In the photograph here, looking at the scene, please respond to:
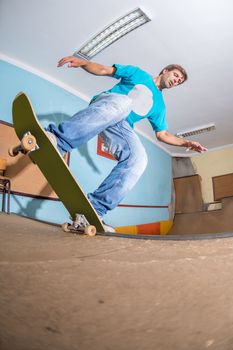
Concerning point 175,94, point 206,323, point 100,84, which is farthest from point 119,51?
point 206,323

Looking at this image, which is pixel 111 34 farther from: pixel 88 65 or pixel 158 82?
pixel 158 82

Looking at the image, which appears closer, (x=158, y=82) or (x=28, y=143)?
(x=28, y=143)

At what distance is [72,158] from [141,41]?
0.60m

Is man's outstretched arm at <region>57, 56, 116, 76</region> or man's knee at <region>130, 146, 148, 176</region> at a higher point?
man's outstretched arm at <region>57, 56, 116, 76</region>

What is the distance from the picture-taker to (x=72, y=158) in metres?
0.88

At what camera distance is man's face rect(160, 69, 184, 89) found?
35.3 inches

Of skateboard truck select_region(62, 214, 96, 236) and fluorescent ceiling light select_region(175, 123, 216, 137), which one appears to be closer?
skateboard truck select_region(62, 214, 96, 236)

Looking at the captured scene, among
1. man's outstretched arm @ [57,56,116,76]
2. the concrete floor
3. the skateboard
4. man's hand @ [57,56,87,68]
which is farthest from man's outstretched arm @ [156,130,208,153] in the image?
the concrete floor

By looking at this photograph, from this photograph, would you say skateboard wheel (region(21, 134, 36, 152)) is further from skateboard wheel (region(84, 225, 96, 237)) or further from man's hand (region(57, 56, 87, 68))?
man's hand (region(57, 56, 87, 68))

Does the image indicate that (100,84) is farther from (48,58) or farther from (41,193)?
(41,193)

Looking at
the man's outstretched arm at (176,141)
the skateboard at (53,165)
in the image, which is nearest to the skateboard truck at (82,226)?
the skateboard at (53,165)

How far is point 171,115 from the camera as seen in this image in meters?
0.96

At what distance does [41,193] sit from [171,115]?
708mm

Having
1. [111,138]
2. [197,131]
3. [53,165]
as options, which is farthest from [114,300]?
[197,131]
